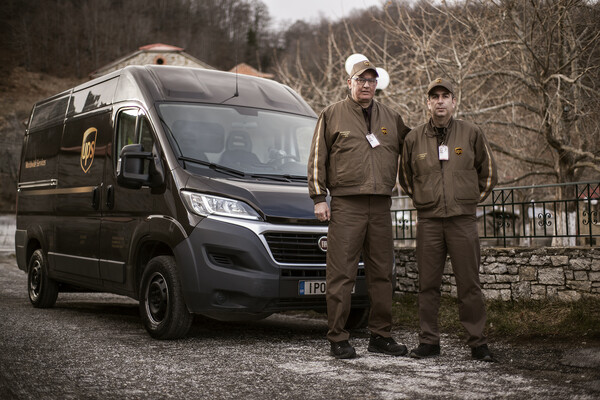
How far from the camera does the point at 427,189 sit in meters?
5.07

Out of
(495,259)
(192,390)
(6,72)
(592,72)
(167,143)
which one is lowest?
(192,390)

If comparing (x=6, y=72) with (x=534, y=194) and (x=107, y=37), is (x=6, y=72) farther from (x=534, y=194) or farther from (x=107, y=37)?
(x=534, y=194)

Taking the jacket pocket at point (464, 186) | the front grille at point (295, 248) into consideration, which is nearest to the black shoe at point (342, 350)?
the front grille at point (295, 248)

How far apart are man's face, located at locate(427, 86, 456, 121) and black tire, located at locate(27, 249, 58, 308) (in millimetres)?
5458

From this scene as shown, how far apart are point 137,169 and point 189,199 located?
0.63 m

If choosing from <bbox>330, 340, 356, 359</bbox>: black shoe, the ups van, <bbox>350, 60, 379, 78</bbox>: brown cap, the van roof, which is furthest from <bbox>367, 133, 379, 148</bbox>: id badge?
the van roof

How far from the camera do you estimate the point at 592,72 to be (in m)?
10.4

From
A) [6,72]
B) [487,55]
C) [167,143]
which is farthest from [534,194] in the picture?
[6,72]

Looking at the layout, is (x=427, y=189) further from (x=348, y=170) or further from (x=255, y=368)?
(x=255, y=368)

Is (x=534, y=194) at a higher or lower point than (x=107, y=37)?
lower

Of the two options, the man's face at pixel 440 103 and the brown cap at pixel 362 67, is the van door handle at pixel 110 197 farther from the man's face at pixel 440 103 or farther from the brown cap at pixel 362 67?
the man's face at pixel 440 103

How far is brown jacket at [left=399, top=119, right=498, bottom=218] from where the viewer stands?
4988mm

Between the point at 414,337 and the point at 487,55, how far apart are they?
6.82m

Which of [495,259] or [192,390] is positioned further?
[495,259]
